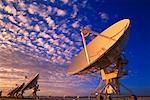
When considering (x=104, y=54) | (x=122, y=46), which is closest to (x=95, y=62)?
(x=104, y=54)

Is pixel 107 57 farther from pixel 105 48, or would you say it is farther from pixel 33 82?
pixel 33 82

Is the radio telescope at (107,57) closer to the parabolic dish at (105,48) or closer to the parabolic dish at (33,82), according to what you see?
the parabolic dish at (105,48)

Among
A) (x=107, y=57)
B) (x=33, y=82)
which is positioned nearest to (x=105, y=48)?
(x=107, y=57)

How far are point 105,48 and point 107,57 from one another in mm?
2805

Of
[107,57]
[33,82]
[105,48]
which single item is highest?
→ [105,48]

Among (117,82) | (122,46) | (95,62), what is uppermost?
(122,46)

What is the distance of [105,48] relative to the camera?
1496 inches

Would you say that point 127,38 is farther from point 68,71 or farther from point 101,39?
point 68,71

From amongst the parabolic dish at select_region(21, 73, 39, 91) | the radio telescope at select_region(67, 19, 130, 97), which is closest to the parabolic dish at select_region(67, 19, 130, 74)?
the radio telescope at select_region(67, 19, 130, 97)

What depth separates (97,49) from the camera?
132 ft

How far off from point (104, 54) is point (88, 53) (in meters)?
6.83

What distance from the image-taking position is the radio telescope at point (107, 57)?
35438 mm

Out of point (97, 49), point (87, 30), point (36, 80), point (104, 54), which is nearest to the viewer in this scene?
point (104, 54)

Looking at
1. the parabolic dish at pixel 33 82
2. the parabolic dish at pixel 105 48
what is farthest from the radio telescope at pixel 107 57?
the parabolic dish at pixel 33 82
